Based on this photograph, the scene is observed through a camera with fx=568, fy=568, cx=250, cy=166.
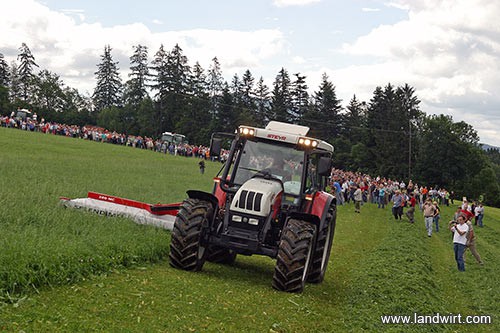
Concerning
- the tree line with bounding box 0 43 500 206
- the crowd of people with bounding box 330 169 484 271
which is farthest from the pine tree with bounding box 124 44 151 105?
the crowd of people with bounding box 330 169 484 271

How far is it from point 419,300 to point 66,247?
6.21m

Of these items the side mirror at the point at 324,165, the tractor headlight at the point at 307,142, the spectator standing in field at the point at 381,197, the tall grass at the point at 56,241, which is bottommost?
the spectator standing in field at the point at 381,197

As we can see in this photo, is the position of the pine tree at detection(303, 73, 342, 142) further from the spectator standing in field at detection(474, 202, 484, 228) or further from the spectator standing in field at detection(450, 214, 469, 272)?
the spectator standing in field at detection(450, 214, 469, 272)

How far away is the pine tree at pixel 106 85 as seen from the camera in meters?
119

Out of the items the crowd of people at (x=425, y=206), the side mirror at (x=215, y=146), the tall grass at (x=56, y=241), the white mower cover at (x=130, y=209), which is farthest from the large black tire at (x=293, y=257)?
the crowd of people at (x=425, y=206)

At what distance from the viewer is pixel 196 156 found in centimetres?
6456

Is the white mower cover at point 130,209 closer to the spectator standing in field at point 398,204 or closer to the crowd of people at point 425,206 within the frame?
the crowd of people at point 425,206

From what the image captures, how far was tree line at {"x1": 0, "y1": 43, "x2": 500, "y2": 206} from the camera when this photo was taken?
8450 centimetres

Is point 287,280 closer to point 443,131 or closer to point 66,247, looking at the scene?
point 66,247

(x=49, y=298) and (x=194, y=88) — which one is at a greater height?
(x=194, y=88)

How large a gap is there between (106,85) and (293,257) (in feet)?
379

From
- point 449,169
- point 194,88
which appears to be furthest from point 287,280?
point 194,88

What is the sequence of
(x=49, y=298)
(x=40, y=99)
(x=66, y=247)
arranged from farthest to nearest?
1. (x=40, y=99)
2. (x=66, y=247)
3. (x=49, y=298)

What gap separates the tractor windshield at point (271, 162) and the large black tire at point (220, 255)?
4.80 feet
